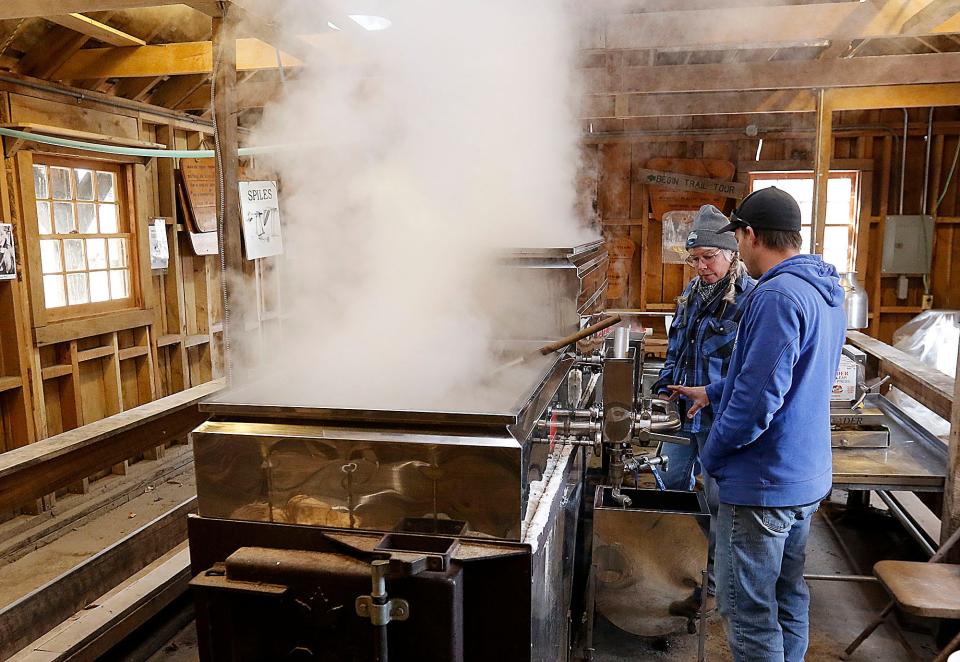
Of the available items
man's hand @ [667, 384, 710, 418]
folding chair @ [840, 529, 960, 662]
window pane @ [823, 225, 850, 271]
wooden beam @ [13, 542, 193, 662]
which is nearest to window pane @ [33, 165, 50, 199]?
wooden beam @ [13, 542, 193, 662]

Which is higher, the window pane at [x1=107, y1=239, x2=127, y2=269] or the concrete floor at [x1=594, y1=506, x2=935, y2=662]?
the window pane at [x1=107, y1=239, x2=127, y2=269]

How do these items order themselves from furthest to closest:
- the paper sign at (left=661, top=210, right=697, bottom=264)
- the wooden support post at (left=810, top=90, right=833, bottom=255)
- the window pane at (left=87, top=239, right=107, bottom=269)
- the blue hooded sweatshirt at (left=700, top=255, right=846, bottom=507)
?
the paper sign at (left=661, top=210, right=697, bottom=264), the window pane at (left=87, top=239, right=107, bottom=269), the wooden support post at (left=810, top=90, right=833, bottom=255), the blue hooded sweatshirt at (left=700, top=255, right=846, bottom=507)

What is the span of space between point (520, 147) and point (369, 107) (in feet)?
3.24

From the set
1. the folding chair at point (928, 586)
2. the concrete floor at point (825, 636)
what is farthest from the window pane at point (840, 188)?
the folding chair at point (928, 586)

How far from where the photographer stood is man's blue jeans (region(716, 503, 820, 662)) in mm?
2328

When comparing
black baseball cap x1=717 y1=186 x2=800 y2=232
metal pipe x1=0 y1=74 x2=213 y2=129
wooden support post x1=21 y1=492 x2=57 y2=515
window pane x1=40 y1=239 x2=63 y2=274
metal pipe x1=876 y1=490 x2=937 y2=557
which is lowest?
→ wooden support post x1=21 y1=492 x2=57 y2=515

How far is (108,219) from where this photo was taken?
5496 millimetres

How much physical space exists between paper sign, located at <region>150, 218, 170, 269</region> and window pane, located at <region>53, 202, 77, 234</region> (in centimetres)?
69

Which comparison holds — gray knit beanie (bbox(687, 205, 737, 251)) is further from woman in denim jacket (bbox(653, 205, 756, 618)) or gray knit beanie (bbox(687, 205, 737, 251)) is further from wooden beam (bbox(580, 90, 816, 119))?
wooden beam (bbox(580, 90, 816, 119))

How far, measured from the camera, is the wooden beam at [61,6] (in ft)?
7.73

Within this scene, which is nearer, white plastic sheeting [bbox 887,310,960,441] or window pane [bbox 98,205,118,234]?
window pane [bbox 98,205,118,234]

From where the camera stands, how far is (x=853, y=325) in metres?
5.71

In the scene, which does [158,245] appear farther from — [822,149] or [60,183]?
[822,149]

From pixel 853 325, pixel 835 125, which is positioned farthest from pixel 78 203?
pixel 835 125
